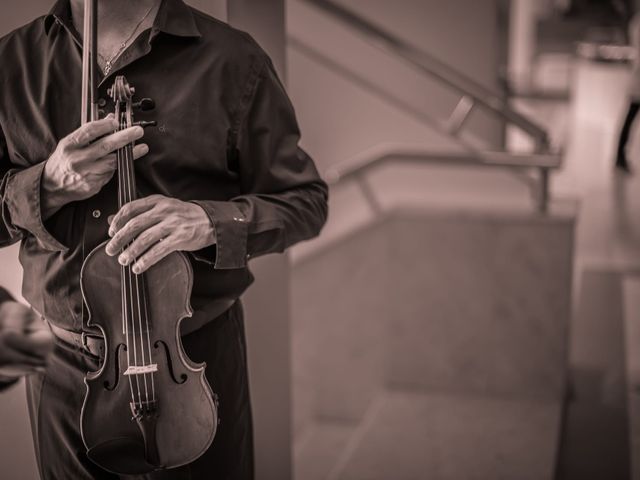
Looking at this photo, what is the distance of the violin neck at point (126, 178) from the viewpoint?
5.11 feet

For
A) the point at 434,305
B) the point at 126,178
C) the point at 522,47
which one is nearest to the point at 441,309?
the point at 434,305

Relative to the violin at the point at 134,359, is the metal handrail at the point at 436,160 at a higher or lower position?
higher

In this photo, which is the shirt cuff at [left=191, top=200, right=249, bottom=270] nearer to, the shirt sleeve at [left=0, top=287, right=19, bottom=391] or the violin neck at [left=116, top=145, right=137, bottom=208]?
the violin neck at [left=116, top=145, right=137, bottom=208]

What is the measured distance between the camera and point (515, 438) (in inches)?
157

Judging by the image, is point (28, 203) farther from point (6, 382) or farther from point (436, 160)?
point (436, 160)

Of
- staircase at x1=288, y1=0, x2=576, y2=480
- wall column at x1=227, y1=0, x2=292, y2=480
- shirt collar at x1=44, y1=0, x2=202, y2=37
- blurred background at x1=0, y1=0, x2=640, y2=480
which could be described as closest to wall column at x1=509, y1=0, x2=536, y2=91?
blurred background at x1=0, y1=0, x2=640, y2=480

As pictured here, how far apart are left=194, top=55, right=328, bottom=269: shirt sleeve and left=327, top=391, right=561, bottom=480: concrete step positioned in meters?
2.09

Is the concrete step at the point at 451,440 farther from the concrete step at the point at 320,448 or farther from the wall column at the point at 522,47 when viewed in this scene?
the wall column at the point at 522,47

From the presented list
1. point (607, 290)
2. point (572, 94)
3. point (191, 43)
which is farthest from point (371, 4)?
point (572, 94)

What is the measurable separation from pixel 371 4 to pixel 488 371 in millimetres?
2772

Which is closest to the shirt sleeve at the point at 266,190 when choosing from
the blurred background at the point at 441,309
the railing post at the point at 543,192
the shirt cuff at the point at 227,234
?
the shirt cuff at the point at 227,234

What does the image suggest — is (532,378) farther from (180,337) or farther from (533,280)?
(180,337)

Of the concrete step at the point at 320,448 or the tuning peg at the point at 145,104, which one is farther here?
the concrete step at the point at 320,448

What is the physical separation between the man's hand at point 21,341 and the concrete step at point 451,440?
2415 mm
